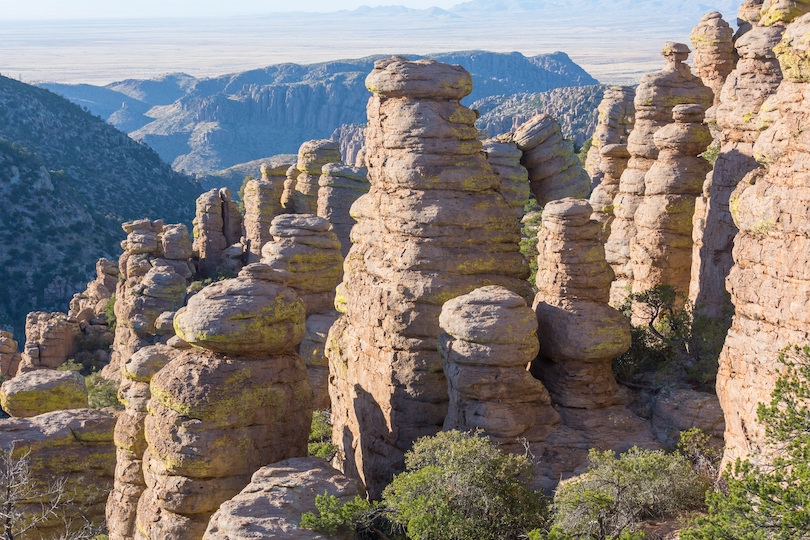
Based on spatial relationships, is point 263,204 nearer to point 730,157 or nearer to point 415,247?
point 415,247

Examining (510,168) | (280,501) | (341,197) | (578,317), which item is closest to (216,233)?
(341,197)

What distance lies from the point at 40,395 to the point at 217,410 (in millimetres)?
11858

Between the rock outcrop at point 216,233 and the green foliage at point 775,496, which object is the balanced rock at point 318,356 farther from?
the rock outcrop at point 216,233

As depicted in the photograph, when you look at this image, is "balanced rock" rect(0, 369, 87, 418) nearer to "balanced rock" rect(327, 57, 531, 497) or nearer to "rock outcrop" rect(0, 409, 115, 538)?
"rock outcrop" rect(0, 409, 115, 538)

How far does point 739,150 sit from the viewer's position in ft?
79.5

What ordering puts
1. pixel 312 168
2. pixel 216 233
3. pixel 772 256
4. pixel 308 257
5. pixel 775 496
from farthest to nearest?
pixel 216 233 < pixel 312 168 < pixel 308 257 < pixel 772 256 < pixel 775 496

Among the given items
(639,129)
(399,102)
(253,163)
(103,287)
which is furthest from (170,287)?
(253,163)

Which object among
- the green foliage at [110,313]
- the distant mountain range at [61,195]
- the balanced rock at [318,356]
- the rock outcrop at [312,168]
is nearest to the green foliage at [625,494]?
the balanced rock at [318,356]

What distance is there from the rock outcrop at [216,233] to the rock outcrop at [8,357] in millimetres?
11750

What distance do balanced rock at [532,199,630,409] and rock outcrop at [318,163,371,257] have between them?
2602 centimetres

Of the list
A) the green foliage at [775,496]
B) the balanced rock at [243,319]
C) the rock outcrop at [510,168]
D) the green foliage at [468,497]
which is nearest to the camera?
the green foliage at [775,496]

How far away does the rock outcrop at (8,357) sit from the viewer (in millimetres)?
54834

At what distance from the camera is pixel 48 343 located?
176ft

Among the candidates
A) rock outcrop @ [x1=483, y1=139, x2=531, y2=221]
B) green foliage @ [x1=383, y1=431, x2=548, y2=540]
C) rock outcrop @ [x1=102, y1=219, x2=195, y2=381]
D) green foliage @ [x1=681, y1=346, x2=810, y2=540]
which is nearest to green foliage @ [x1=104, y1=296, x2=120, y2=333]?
rock outcrop @ [x1=102, y1=219, x2=195, y2=381]
